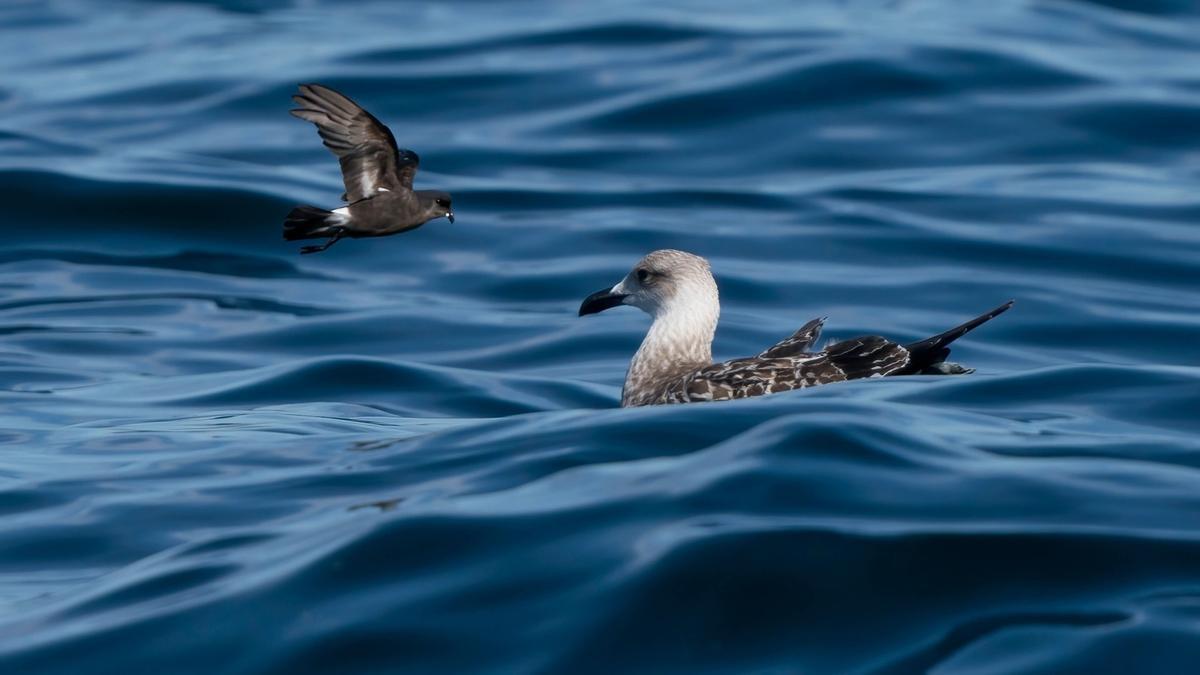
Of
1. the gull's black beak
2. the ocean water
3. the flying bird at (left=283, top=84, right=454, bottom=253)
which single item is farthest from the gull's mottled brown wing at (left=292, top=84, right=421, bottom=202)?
the gull's black beak

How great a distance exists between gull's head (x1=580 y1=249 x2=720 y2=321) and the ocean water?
748 millimetres

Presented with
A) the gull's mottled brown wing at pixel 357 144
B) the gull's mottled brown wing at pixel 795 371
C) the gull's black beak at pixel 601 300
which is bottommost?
the gull's mottled brown wing at pixel 795 371

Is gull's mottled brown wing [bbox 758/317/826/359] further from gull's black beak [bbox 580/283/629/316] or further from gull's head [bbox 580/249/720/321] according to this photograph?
gull's black beak [bbox 580/283/629/316]

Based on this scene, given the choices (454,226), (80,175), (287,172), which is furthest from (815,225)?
(80,175)

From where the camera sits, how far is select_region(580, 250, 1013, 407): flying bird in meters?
8.59

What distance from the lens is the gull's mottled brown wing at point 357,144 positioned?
8.41m

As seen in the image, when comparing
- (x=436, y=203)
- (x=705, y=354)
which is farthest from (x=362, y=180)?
(x=705, y=354)

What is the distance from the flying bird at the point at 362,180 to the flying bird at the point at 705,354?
53.5 inches

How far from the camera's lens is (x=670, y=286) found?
9969 millimetres

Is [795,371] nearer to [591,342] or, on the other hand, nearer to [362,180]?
[362,180]

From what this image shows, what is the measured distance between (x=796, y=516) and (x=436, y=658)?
1.17 metres

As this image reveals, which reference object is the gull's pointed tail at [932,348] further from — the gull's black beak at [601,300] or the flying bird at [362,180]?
the flying bird at [362,180]

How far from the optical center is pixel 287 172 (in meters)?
16.4

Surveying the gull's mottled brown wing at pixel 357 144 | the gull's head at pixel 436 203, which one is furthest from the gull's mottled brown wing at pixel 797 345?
the gull's mottled brown wing at pixel 357 144
